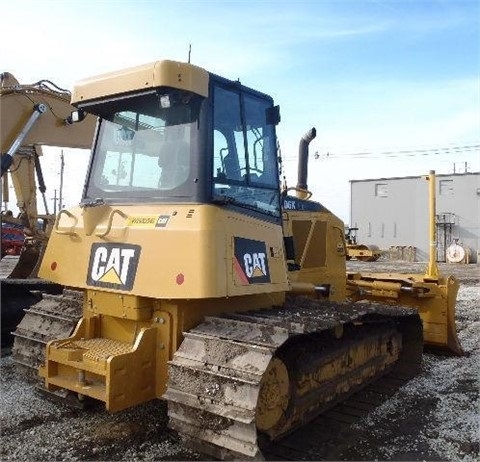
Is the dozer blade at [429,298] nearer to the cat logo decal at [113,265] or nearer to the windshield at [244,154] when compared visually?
the windshield at [244,154]

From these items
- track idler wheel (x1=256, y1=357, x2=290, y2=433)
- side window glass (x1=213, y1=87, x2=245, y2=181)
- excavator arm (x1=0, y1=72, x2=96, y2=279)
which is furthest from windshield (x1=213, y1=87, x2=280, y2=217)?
excavator arm (x1=0, y1=72, x2=96, y2=279)

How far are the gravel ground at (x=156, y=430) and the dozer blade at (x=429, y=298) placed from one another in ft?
4.44

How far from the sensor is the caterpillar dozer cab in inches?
140

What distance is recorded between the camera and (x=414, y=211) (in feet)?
126

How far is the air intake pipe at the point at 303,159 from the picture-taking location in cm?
643

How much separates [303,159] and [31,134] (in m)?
3.34

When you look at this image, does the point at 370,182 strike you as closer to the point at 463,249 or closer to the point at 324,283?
the point at 463,249

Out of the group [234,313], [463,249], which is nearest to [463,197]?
[463,249]

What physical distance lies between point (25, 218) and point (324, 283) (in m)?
4.81

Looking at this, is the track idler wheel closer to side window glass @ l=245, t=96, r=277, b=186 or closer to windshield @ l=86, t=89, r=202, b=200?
windshield @ l=86, t=89, r=202, b=200

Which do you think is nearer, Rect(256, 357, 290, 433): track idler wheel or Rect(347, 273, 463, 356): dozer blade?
Rect(256, 357, 290, 433): track idler wheel

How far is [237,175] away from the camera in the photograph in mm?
4375

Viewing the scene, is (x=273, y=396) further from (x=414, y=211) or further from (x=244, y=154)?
(x=414, y=211)

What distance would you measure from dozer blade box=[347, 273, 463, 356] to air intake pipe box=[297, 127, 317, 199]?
178 cm
